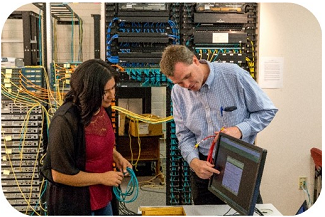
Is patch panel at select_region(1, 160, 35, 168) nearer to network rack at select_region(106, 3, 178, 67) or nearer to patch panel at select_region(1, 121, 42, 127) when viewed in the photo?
patch panel at select_region(1, 121, 42, 127)

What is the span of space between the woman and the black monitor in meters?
0.50

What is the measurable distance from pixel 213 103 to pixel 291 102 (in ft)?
4.52

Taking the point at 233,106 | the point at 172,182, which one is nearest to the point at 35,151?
the point at 172,182

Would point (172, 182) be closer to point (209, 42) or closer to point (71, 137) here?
point (209, 42)

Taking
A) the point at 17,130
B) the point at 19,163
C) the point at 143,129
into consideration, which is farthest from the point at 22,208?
the point at 143,129

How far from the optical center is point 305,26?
313 centimetres

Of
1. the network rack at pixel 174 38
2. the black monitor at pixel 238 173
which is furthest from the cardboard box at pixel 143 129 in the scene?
the black monitor at pixel 238 173

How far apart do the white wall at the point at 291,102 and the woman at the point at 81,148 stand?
1831 millimetres

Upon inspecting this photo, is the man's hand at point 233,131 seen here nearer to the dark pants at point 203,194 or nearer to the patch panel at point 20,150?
the dark pants at point 203,194

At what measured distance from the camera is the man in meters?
2.01

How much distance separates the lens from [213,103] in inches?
82.0

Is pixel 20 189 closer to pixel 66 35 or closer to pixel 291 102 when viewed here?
pixel 291 102

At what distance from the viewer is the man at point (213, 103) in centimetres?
201

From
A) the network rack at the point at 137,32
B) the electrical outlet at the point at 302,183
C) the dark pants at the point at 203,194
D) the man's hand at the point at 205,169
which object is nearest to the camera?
the man's hand at the point at 205,169
